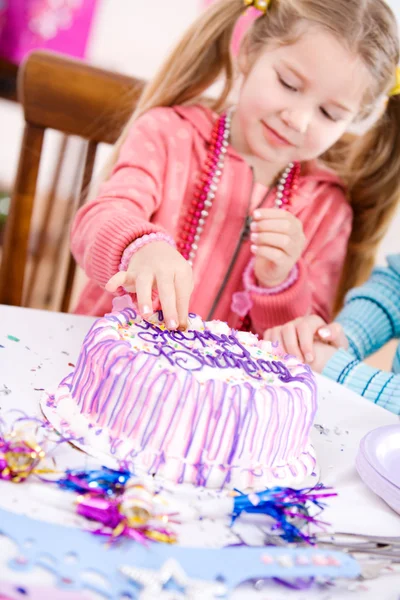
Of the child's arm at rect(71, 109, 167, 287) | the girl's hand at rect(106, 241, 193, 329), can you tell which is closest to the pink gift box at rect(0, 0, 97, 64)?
the child's arm at rect(71, 109, 167, 287)

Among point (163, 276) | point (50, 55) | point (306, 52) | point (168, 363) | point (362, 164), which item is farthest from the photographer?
point (362, 164)

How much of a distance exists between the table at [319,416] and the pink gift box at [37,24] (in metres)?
2.26

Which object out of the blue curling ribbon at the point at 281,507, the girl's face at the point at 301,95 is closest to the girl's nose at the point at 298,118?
the girl's face at the point at 301,95

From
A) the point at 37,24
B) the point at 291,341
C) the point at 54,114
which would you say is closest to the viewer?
the point at 291,341

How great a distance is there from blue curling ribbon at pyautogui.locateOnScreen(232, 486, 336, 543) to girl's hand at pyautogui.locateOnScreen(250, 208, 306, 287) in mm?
Result: 568

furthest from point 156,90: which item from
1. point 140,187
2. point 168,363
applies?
point 168,363

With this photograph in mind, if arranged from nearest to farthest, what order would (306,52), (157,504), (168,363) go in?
(157,504), (168,363), (306,52)

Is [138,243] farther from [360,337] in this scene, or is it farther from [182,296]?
[360,337]

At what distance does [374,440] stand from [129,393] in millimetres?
300

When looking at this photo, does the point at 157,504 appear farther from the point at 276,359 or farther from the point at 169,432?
the point at 276,359

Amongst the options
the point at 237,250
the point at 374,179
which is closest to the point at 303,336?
the point at 237,250

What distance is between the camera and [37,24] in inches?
120

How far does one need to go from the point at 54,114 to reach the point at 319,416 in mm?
907

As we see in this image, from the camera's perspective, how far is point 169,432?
0.70 m
